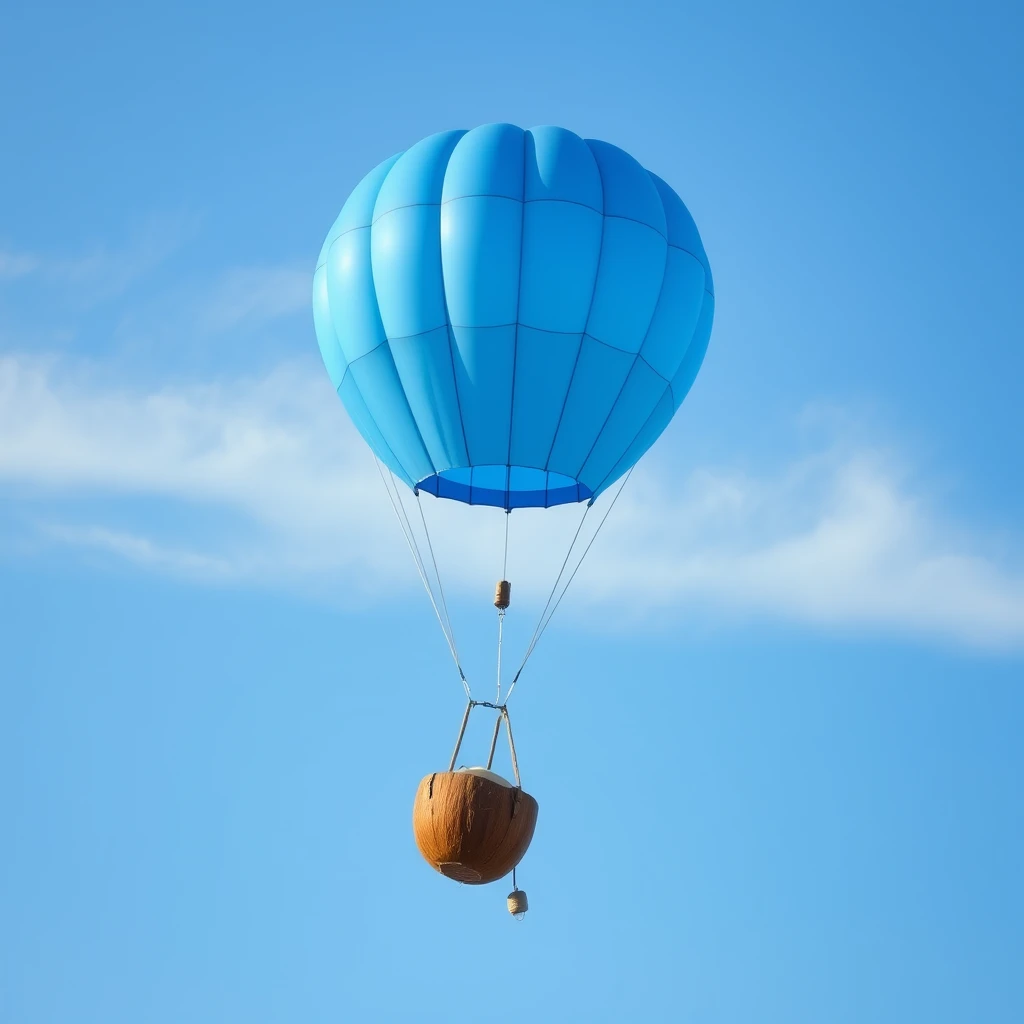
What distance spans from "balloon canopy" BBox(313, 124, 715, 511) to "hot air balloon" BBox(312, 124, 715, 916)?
0.06ft

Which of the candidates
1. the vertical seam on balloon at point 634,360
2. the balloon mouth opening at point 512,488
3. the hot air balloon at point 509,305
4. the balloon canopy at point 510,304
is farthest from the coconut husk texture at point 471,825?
the balloon mouth opening at point 512,488

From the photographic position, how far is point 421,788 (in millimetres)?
16422

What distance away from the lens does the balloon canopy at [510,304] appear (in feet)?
58.2

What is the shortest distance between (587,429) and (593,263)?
5.59ft

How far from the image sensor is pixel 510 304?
58.0 ft

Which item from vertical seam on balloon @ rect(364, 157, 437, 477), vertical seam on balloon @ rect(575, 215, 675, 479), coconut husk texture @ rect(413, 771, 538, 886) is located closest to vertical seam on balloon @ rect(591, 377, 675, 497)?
vertical seam on balloon @ rect(575, 215, 675, 479)

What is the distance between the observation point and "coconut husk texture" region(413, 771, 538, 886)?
1597 cm

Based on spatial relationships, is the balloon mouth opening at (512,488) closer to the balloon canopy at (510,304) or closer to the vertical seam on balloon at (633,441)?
→ the vertical seam on balloon at (633,441)

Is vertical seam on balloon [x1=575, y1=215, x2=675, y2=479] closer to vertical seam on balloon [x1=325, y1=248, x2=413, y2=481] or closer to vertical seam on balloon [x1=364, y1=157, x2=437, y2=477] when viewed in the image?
vertical seam on balloon [x1=364, y1=157, x2=437, y2=477]

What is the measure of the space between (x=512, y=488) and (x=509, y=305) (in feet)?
10.3

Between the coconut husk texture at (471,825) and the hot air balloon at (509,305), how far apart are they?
3.14 ft

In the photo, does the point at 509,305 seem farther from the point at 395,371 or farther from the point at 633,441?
the point at 633,441

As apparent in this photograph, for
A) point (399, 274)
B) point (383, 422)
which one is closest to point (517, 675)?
point (383, 422)

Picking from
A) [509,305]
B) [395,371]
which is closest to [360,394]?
[395,371]
